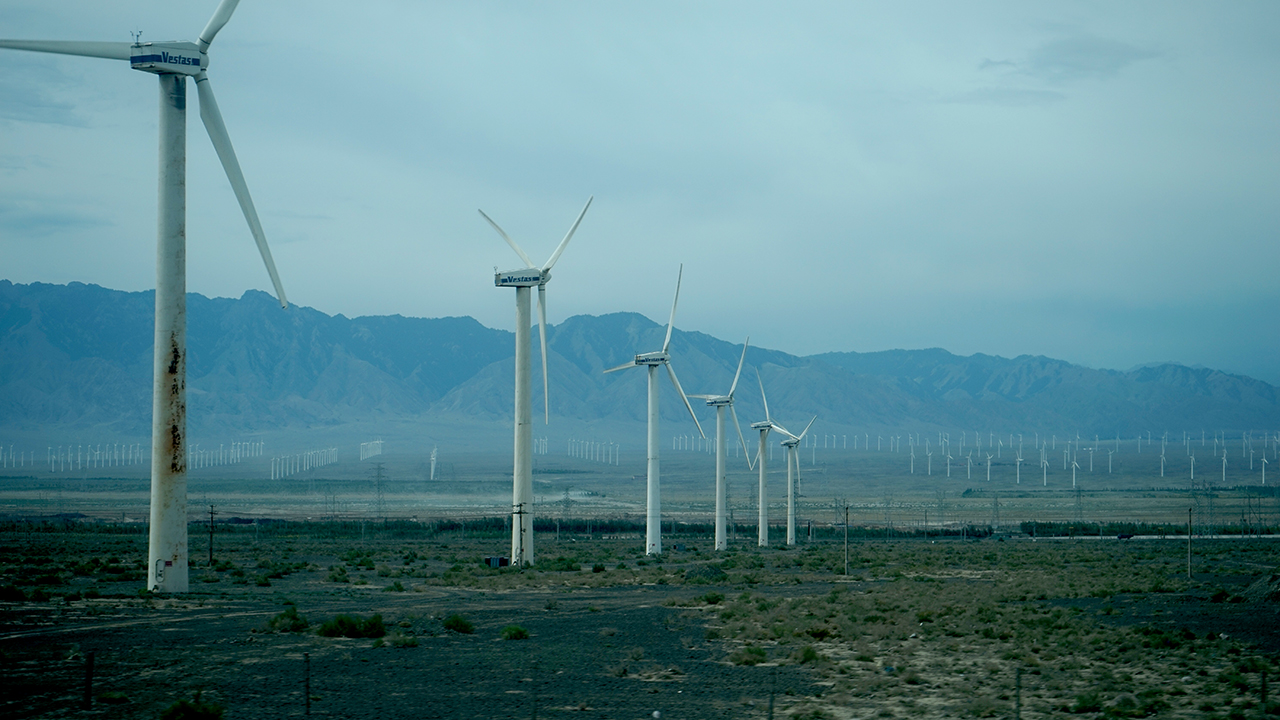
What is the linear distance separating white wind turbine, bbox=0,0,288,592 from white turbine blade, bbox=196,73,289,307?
1.21 metres

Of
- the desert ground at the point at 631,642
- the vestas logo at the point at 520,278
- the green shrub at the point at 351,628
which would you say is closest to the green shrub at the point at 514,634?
the desert ground at the point at 631,642

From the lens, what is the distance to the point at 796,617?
35.3 metres

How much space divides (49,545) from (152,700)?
55139 millimetres

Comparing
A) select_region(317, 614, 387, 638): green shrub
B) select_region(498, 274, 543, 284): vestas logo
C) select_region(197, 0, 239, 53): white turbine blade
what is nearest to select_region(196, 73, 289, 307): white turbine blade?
select_region(197, 0, 239, 53): white turbine blade

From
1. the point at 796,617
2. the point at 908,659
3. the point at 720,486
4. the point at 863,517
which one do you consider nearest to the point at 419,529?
the point at 720,486

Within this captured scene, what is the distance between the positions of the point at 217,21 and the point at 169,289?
9.30m

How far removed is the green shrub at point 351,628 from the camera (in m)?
29.4

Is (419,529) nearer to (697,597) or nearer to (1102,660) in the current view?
(697,597)

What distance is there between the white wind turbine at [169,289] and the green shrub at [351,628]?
6.74 metres

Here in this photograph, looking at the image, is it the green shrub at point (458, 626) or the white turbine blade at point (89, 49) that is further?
the white turbine blade at point (89, 49)

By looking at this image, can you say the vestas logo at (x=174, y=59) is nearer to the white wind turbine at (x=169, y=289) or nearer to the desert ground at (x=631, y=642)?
the white wind turbine at (x=169, y=289)

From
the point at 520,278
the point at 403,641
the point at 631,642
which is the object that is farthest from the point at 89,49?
the point at 520,278

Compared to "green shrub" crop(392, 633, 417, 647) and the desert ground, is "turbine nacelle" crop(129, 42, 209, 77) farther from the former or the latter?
"green shrub" crop(392, 633, 417, 647)

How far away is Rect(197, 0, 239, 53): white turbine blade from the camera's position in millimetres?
35156
